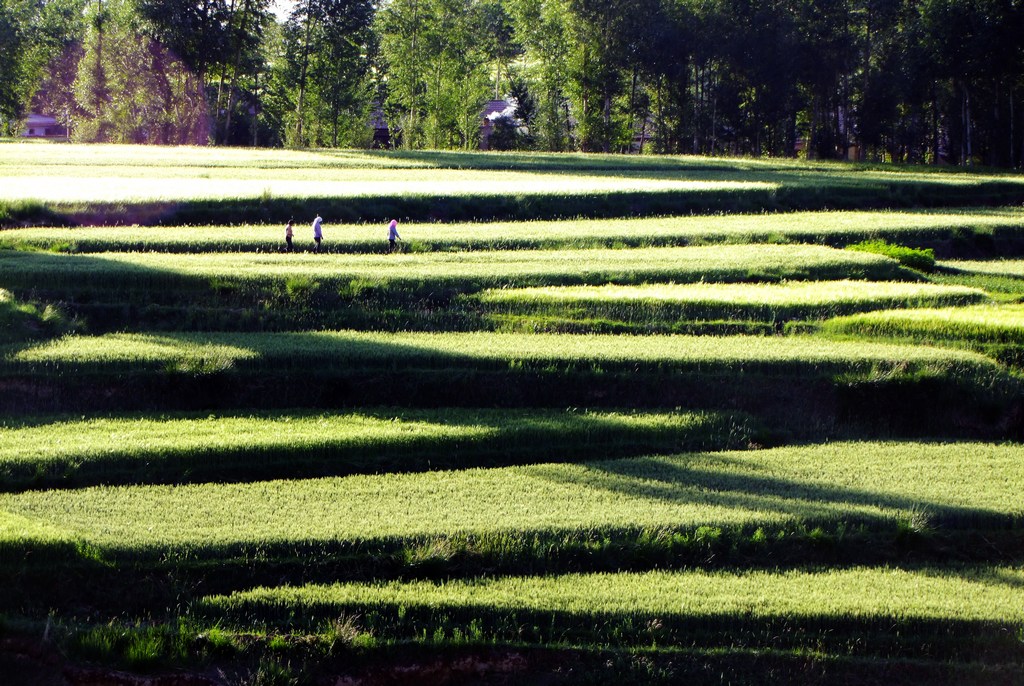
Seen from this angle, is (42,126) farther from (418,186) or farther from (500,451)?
(500,451)

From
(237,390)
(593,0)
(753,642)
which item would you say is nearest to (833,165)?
(593,0)

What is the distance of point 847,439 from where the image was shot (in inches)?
792

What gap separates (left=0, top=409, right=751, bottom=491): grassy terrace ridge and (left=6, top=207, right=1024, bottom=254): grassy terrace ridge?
1329cm

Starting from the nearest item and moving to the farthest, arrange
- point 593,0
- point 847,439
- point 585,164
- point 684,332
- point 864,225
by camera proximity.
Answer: point 847,439 < point 684,332 < point 864,225 < point 585,164 < point 593,0

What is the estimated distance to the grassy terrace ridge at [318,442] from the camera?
16.4m

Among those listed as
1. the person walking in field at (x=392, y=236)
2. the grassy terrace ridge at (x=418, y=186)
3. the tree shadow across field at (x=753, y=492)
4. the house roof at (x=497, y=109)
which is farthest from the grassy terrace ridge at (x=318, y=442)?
the house roof at (x=497, y=109)

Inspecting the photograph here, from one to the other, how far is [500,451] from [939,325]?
1232cm

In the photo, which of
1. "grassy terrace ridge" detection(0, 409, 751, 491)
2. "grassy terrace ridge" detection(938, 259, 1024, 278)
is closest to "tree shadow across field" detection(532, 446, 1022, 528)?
"grassy terrace ridge" detection(0, 409, 751, 491)

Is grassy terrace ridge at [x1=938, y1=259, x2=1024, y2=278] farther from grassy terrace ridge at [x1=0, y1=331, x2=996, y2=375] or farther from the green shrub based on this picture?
grassy terrace ridge at [x1=0, y1=331, x2=996, y2=375]

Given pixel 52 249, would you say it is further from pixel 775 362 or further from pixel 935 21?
pixel 935 21

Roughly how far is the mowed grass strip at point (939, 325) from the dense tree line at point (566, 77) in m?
40.4

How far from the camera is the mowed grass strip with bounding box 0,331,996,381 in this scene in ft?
69.3

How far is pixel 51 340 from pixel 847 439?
1659cm

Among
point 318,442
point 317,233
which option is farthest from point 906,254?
point 318,442
